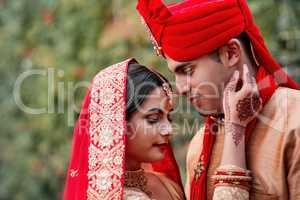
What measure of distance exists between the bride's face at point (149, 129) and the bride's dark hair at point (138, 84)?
23mm

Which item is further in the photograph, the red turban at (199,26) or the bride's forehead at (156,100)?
the bride's forehead at (156,100)

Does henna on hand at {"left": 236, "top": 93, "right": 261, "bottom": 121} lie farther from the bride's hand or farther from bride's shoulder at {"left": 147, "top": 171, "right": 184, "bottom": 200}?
bride's shoulder at {"left": 147, "top": 171, "right": 184, "bottom": 200}

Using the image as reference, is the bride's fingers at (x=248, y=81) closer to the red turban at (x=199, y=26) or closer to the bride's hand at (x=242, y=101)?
the bride's hand at (x=242, y=101)

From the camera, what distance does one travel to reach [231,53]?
11.0ft

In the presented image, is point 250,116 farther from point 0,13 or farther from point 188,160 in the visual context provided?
point 0,13

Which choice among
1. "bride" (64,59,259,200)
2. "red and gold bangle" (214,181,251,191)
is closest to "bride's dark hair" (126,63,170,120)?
"bride" (64,59,259,200)

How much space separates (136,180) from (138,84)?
48 cm

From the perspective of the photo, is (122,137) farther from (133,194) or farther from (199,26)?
(199,26)

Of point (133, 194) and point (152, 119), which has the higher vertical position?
point (152, 119)

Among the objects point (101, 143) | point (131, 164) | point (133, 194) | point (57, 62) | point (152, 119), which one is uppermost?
point (57, 62)

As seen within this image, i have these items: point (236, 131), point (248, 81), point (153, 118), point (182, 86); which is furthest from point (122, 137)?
point (248, 81)

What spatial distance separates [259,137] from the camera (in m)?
3.35

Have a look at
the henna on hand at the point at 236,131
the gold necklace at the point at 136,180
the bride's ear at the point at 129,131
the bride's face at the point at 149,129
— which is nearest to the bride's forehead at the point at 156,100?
the bride's face at the point at 149,129

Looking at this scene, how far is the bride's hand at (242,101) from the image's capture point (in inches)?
128
